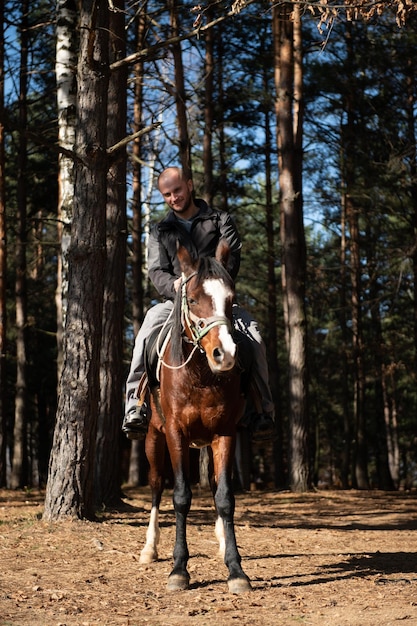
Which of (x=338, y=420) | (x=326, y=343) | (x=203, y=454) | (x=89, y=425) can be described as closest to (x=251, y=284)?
(x=326, y=343)

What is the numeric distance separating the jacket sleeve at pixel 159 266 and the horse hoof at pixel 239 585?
7.64 ft

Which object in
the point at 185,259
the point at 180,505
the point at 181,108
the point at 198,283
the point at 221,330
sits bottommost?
the point at 180,505

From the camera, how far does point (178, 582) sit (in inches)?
249

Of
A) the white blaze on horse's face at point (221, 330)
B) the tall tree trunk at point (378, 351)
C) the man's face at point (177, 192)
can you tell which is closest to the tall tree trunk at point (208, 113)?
the tall tree trunk at point (378, 351)

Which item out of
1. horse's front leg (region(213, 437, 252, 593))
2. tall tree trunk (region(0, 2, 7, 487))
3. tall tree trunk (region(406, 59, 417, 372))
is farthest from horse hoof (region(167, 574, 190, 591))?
tall tree trunk (region(0, 2, 7, 487))

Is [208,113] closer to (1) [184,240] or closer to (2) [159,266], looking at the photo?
(2) [159,266]

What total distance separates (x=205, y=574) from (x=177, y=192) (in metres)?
3.25

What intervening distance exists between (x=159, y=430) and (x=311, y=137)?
16139mm

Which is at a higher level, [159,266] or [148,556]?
[159,266]

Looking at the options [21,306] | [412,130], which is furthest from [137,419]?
[412,130]

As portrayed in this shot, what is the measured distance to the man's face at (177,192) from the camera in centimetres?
711

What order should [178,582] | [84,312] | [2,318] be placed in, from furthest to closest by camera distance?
1. [2,318]
2. [84,312]
3. [178,582]

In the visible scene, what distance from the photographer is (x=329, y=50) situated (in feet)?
71.3

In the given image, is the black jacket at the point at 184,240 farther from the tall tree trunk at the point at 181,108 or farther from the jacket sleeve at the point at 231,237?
the tall tree trunk at the point at 181,108
